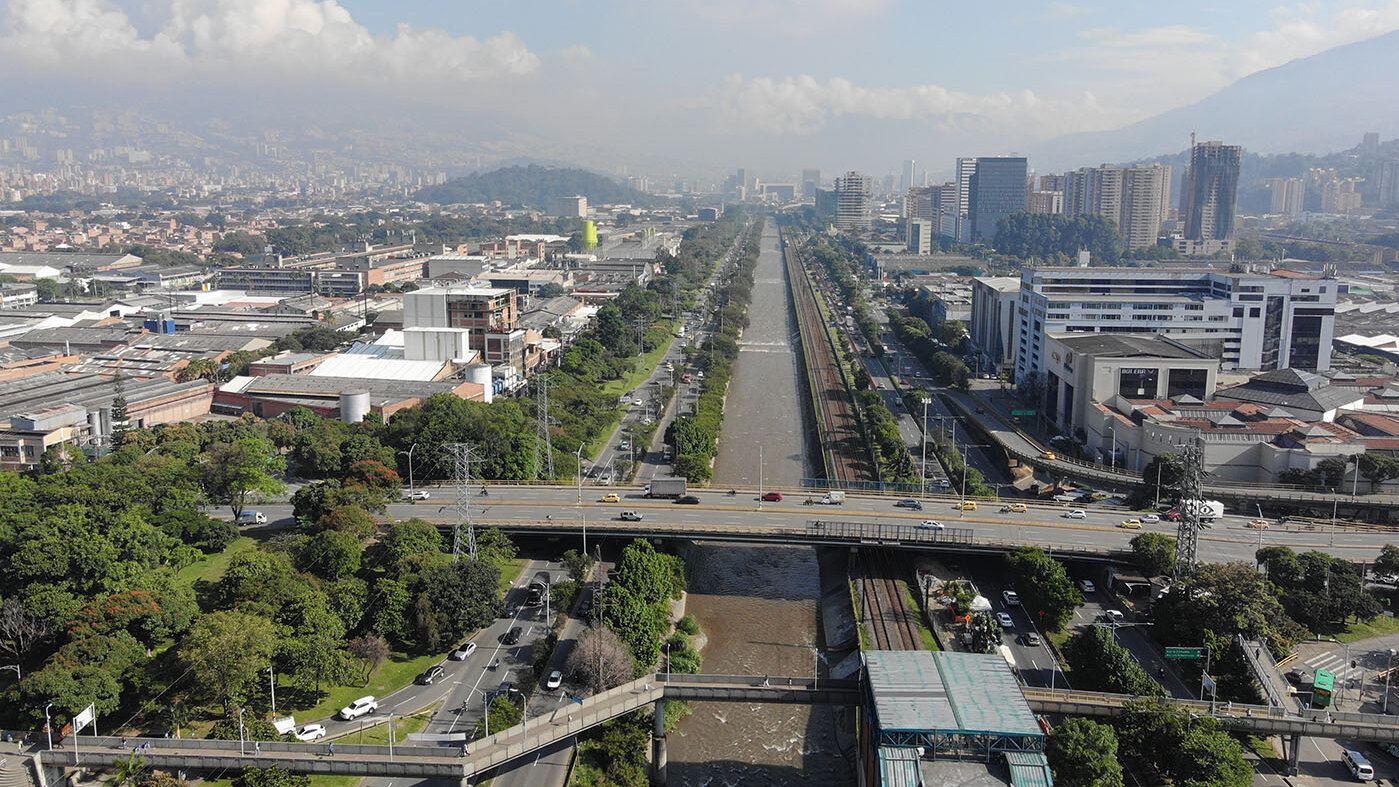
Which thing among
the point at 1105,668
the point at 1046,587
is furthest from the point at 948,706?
the point at 1046,587

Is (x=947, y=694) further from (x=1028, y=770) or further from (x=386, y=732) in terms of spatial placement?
(x=386, y=732)

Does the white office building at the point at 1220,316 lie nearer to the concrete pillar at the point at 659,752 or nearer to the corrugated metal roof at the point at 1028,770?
the concrete pillar at the point at 659,752

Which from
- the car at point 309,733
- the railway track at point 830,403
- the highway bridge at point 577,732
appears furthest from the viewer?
the railway track at point 830,403

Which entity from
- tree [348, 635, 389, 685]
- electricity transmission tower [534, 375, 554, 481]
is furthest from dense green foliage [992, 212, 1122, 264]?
tree [348, 635, 389, 685]

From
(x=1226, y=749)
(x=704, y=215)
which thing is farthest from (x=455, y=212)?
(x=1226, y=749)

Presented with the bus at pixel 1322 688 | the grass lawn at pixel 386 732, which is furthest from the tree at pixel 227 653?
the bus at pixel 1322 688
